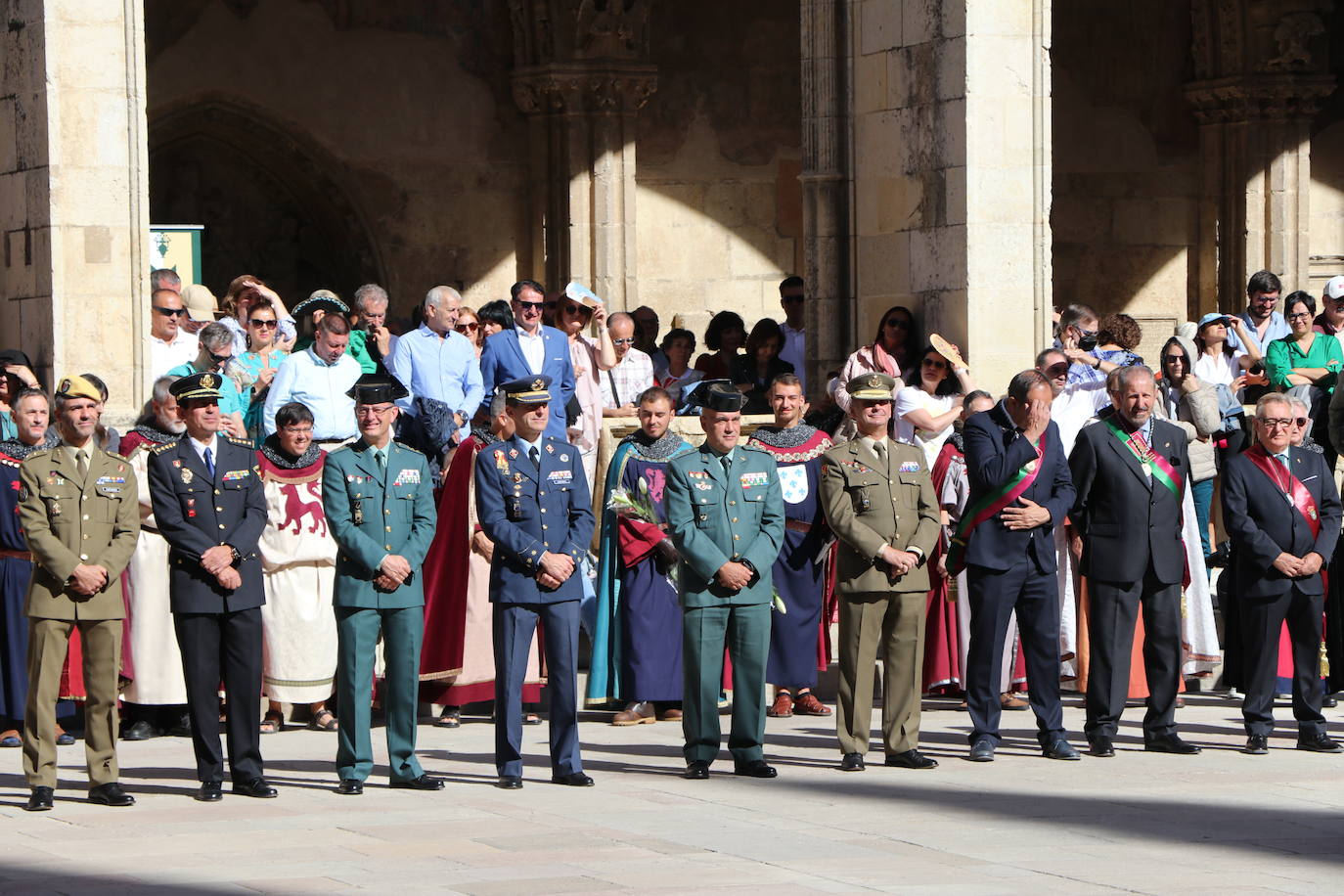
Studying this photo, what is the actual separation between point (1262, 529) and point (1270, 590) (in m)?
0.26

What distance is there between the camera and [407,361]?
12.3 metres

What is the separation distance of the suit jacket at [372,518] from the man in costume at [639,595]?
76.0 inches

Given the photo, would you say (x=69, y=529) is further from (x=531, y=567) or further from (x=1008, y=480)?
(x=1008, y=480)

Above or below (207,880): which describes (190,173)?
above

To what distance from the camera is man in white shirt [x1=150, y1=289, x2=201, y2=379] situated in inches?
504

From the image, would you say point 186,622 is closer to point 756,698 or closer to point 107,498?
point 107,498

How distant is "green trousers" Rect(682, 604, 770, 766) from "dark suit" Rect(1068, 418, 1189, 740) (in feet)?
4.98

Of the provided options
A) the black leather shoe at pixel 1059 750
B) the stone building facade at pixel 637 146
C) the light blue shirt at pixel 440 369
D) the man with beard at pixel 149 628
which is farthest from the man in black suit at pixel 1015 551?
the stone building facade at pixel 637 146

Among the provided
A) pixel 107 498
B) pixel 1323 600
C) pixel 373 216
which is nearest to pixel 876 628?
pixel 1323 600

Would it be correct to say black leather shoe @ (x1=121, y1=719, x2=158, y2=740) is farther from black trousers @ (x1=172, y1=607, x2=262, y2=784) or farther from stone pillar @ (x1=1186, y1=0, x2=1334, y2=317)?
stone pillar @ (x1=1186, y1=0, x2=1334, y2=317)

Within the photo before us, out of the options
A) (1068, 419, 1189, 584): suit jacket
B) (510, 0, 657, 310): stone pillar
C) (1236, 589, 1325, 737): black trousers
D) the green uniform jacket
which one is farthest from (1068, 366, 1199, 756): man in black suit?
(510, 0, 657, 310): stone pillar

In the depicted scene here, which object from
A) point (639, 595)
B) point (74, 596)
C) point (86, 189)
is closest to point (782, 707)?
point (639, 595)

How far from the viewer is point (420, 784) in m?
9.07

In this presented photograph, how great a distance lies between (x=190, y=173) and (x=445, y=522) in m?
8.05
